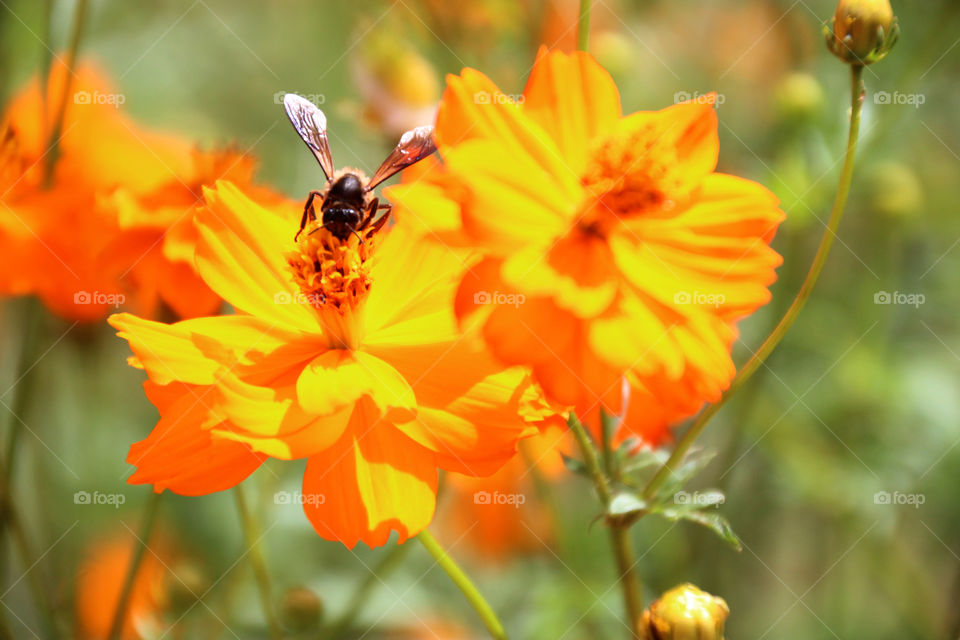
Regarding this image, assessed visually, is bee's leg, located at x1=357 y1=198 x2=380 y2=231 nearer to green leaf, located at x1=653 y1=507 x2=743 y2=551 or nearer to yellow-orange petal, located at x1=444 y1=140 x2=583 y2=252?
yellow-orange petal, located at x1=444 y1=140 x2=583 y2=252

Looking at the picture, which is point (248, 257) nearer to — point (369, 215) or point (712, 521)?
point (369, 215)

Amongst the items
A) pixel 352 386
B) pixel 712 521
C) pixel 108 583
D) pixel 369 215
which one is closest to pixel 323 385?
pixel 352 386

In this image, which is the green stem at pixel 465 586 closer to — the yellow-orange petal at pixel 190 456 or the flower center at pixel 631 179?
the yellow-orange petal at pixel 190 456

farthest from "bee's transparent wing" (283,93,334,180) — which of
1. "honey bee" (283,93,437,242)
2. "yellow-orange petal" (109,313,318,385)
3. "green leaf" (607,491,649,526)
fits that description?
"green leaf" (607,491,649,526)

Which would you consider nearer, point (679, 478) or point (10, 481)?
point (679, 478)

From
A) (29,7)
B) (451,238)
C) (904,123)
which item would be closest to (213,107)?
(29,7)
